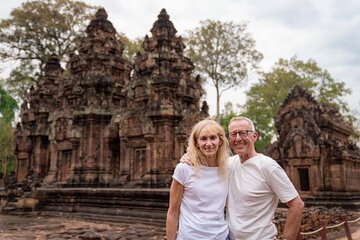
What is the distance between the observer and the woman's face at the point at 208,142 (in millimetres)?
2350

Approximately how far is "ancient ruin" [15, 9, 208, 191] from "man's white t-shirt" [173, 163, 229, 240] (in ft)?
31.1

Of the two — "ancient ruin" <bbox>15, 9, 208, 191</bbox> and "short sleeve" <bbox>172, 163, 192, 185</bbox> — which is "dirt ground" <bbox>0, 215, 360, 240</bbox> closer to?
"ancient ruin" <bbox>15, 9, 208, 191</bbox>

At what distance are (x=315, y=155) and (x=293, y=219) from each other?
45.9 ft

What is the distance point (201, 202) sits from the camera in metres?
2.30

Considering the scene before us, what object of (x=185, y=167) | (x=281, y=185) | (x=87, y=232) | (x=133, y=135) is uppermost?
(x=133, y=135)

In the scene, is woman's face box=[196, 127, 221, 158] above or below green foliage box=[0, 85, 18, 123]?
below

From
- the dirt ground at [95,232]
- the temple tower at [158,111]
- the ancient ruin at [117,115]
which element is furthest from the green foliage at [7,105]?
the dirt ground at [95,232]

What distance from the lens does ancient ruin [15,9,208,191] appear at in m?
12.2

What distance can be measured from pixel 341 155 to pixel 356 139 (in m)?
18.6

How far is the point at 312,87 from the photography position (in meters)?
30.8

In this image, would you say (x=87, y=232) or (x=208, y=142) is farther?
(x=87, y=232)

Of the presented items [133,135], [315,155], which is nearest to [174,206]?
[133,135]

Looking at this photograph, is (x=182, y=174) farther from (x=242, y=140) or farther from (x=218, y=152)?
(x=242, y=140)

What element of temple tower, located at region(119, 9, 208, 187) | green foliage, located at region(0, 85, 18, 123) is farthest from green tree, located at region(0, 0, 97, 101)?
temple tower, located at region(119, 9, 208, 187)
